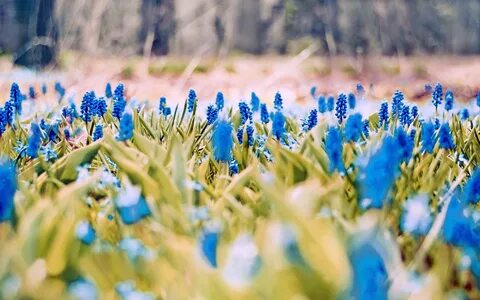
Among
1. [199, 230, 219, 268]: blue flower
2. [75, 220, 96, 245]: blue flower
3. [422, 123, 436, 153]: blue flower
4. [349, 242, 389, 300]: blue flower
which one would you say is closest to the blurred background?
[422, 123, 436, 153]: blue flower

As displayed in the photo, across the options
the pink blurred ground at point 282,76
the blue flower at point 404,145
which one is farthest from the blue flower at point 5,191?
the pink blurred ground at point 282,76

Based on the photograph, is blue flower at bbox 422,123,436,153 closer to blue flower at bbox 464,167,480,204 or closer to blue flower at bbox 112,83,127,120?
blue flower at bbox 464,167,480,204

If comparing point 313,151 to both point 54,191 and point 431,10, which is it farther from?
point 431,10

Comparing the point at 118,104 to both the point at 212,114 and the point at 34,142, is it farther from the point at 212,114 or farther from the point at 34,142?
the point at 34,142

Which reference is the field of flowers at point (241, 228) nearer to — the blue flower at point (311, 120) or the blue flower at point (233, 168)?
the blue flower at point (233, 168)

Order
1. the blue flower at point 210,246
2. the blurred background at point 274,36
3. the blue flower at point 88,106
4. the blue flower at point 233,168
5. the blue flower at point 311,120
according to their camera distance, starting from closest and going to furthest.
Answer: the blue flower at point 210,246
the blue flower at point 233,168
the blue flower at point 88,106
the blue flower at point 311,120
the blurred background at point 274,36
